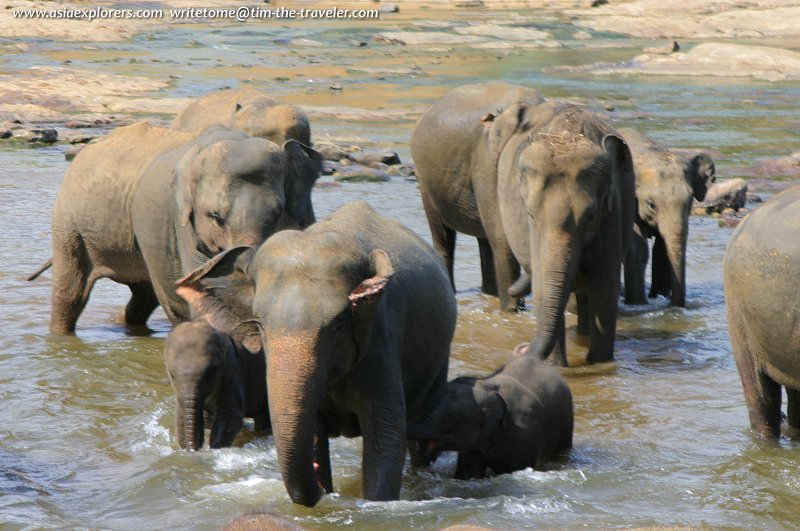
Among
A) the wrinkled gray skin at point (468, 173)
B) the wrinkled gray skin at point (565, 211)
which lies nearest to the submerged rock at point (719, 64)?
the wrinkled gray skin at point (468, 173)

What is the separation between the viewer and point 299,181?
832 centimetres

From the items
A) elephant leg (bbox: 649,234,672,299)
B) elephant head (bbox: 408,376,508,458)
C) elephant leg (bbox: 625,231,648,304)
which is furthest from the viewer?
elephant leg (bbox: 649,234,672,299)

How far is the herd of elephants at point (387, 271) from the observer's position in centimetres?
577

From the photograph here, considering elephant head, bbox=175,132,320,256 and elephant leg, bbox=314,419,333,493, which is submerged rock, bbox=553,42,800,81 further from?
elephant leg, bbox=314,419,333,493

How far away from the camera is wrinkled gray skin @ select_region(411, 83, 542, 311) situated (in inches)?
424

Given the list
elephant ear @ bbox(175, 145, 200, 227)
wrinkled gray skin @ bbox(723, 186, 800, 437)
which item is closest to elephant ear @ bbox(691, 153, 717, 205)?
wrinkled gray skin @ bbox(723, 186, 800, 437)

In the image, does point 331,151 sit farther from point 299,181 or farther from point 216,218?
point 216,218

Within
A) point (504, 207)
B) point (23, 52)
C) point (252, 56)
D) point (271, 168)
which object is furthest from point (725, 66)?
point (271, 168)

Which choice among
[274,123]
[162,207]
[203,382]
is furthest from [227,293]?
[274,123]

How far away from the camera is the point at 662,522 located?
20.8 ft

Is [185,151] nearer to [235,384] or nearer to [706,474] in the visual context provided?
[235,384]

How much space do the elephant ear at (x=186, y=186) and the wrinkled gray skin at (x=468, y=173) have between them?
105 inches

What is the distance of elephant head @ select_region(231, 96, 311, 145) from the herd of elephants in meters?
0.02

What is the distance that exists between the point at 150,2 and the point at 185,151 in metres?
40.5
